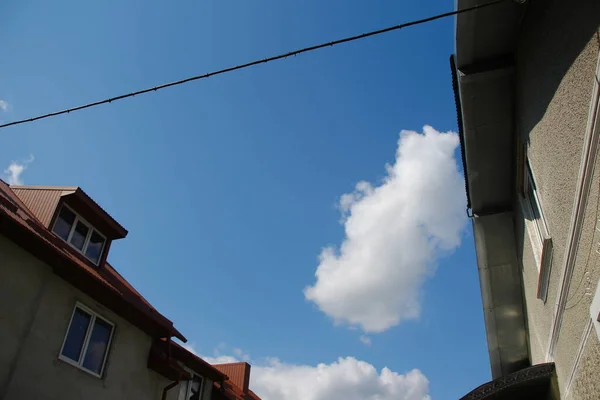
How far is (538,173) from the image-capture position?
16.0ft

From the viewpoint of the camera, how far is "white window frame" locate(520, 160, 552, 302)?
499 centimetres

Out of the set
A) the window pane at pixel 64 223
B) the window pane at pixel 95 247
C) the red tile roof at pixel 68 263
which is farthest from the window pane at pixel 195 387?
the window pane at pixel 64 223

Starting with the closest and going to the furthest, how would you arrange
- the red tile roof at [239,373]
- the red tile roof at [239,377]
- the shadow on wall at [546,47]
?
the shadow on wall at [546,47] < the red tile roof at [239,377] < the red tile roof at [239,373]

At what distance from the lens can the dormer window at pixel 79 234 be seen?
37.3 feet

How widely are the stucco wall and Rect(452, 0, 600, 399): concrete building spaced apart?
A: 7717mm

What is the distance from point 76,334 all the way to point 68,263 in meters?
1.64

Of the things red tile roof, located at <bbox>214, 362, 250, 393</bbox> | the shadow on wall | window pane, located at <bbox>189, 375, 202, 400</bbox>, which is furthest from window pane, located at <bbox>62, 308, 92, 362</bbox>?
red tile roof, located at <bbox>214, 362, 250, 393</bbox>

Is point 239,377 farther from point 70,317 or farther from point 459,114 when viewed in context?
point 459,114

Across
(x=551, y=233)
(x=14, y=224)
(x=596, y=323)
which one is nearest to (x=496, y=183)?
(x=551, y=233)

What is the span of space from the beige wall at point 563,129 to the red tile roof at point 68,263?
853cm

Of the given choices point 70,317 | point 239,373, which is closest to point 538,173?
point 70,317

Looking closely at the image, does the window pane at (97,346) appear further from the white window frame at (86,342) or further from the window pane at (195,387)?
the window pane at (195,387)

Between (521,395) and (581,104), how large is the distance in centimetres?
387

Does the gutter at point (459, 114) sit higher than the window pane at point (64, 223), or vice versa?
the window pane at point (64, 223)
